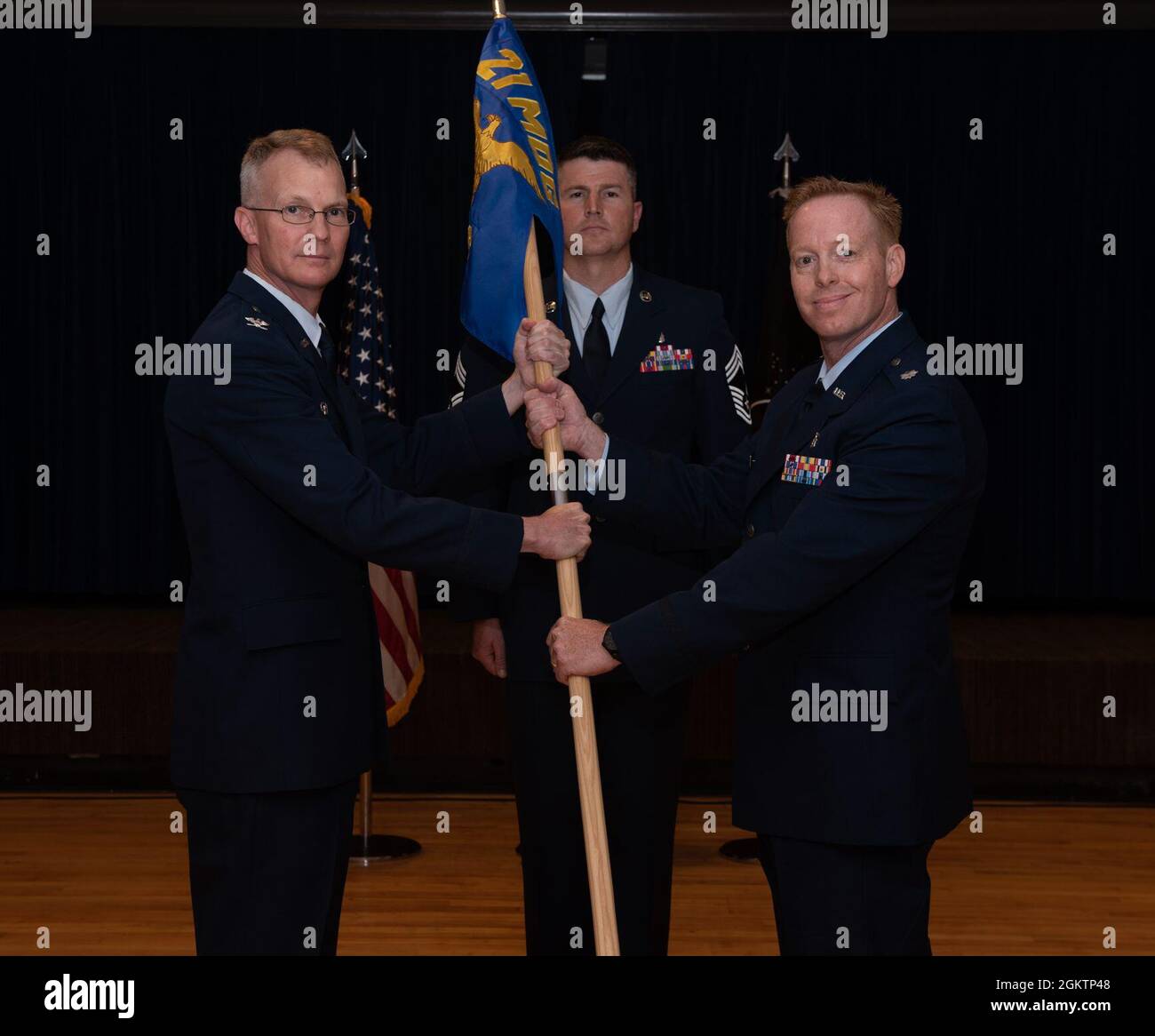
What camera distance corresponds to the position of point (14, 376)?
23.0 feet

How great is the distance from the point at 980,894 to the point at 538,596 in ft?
6.73

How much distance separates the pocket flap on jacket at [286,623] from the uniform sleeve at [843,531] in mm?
607

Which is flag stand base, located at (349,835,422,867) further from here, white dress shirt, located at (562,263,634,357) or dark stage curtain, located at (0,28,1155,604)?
dark stage curtain, located at (0,28,1155,604)

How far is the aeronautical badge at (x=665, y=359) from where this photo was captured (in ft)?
10.0

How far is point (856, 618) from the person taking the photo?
2262 millimetres

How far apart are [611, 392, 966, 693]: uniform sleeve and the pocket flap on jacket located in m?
0.61

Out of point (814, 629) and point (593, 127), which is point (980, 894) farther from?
point (593, 127)

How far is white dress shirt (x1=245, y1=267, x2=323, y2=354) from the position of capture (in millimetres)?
2432

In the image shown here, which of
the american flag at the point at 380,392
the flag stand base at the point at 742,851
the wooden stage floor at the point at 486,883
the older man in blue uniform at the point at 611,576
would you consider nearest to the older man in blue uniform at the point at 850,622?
the older man in blue uniform at the point at 611,576

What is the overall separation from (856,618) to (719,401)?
36.5 inches

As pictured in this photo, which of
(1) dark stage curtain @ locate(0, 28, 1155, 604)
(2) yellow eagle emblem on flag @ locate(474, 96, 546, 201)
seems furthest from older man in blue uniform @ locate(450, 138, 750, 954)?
(1) dark stage curtain @ locate(0, 28, 1155, 604)

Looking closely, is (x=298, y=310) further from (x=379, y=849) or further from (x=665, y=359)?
(x=379, y=849)

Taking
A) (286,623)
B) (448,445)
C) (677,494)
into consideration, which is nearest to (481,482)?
(448,445)

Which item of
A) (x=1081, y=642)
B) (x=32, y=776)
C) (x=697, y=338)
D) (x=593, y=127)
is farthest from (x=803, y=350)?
(x=32, y=776)
